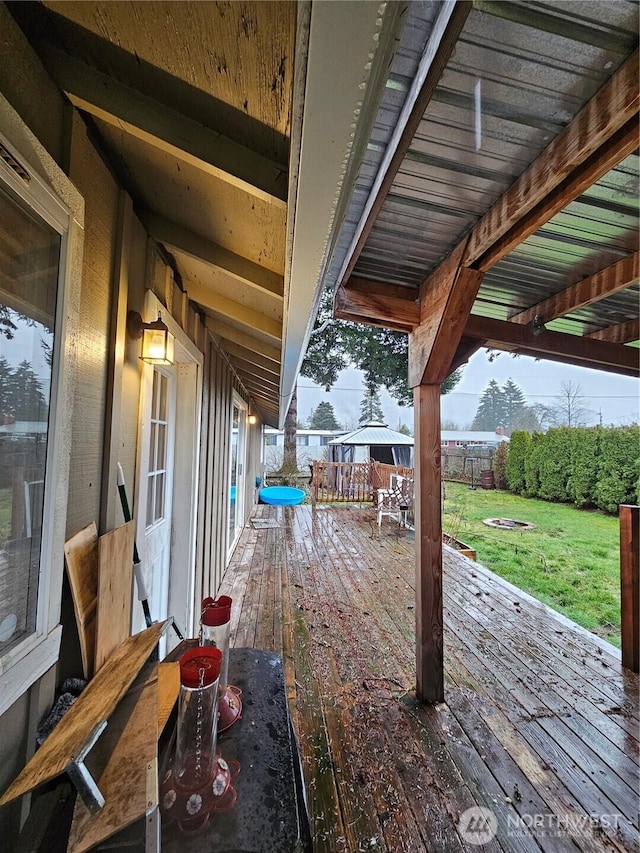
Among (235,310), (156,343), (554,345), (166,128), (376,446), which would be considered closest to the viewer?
(166,128)

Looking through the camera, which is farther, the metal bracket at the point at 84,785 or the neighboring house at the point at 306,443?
the neighboring house at the point at 306,443

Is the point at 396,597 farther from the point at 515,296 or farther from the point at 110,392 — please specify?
the point at 110,392

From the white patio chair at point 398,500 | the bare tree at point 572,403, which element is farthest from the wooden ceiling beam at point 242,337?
the bare tree at point 572,403

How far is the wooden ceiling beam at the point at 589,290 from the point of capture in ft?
5.68

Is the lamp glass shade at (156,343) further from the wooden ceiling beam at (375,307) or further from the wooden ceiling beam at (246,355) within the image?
the wooden ceiling beam at (246,355)

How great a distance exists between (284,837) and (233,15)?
1590 mm

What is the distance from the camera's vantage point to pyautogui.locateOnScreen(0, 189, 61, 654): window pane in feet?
2.49

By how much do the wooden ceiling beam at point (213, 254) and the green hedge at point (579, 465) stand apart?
30.3ft

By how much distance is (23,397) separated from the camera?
2.68ft

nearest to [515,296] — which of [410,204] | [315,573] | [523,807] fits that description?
[410,204]

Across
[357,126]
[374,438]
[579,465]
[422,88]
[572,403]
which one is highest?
[572,403]

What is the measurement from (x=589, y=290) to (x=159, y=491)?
284 cm

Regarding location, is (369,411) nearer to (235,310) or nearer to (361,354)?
(361,354)

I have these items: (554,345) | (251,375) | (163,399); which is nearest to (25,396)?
(163,399)
